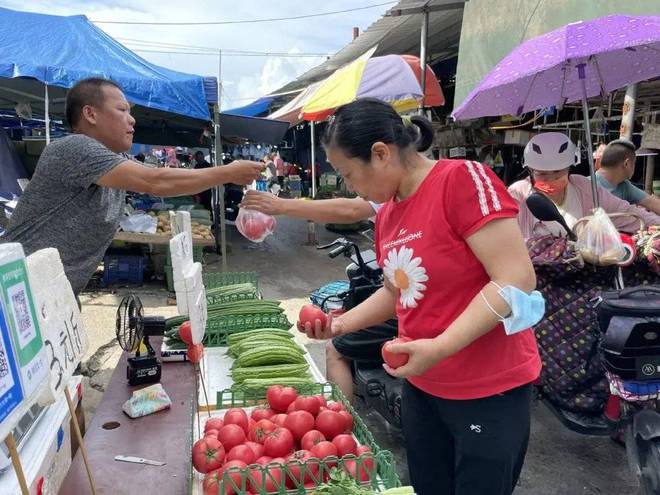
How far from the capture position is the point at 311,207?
2.92 metres

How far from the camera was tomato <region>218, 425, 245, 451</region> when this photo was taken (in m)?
1.94

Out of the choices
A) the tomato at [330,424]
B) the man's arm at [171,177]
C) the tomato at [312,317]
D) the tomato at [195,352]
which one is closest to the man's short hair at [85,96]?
the man's arm at [171,177]

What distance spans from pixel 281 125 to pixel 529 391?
7670 mm

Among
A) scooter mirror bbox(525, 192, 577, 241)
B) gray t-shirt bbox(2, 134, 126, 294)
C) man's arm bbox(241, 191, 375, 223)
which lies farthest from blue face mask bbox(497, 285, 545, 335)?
gray t-shirt bbox(2, 134, 126, 294)

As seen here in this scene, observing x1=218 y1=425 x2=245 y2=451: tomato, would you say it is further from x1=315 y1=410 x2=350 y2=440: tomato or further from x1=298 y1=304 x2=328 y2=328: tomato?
x1=298 y1=304 x2=328 y2=328: tomato

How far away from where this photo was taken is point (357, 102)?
1695 millimetres

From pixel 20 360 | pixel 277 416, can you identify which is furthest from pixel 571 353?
pixel 20 360

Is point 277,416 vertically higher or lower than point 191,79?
lower

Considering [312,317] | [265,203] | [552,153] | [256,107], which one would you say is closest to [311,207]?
[265,203]

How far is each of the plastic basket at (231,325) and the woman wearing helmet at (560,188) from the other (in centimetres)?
174

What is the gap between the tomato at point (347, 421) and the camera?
208cm

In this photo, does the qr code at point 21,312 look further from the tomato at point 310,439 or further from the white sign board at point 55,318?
the tomato at point 310,439

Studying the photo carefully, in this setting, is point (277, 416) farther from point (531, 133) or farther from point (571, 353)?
point (531, 133)

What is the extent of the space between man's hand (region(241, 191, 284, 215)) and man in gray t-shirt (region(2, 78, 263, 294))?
17 centimetres
